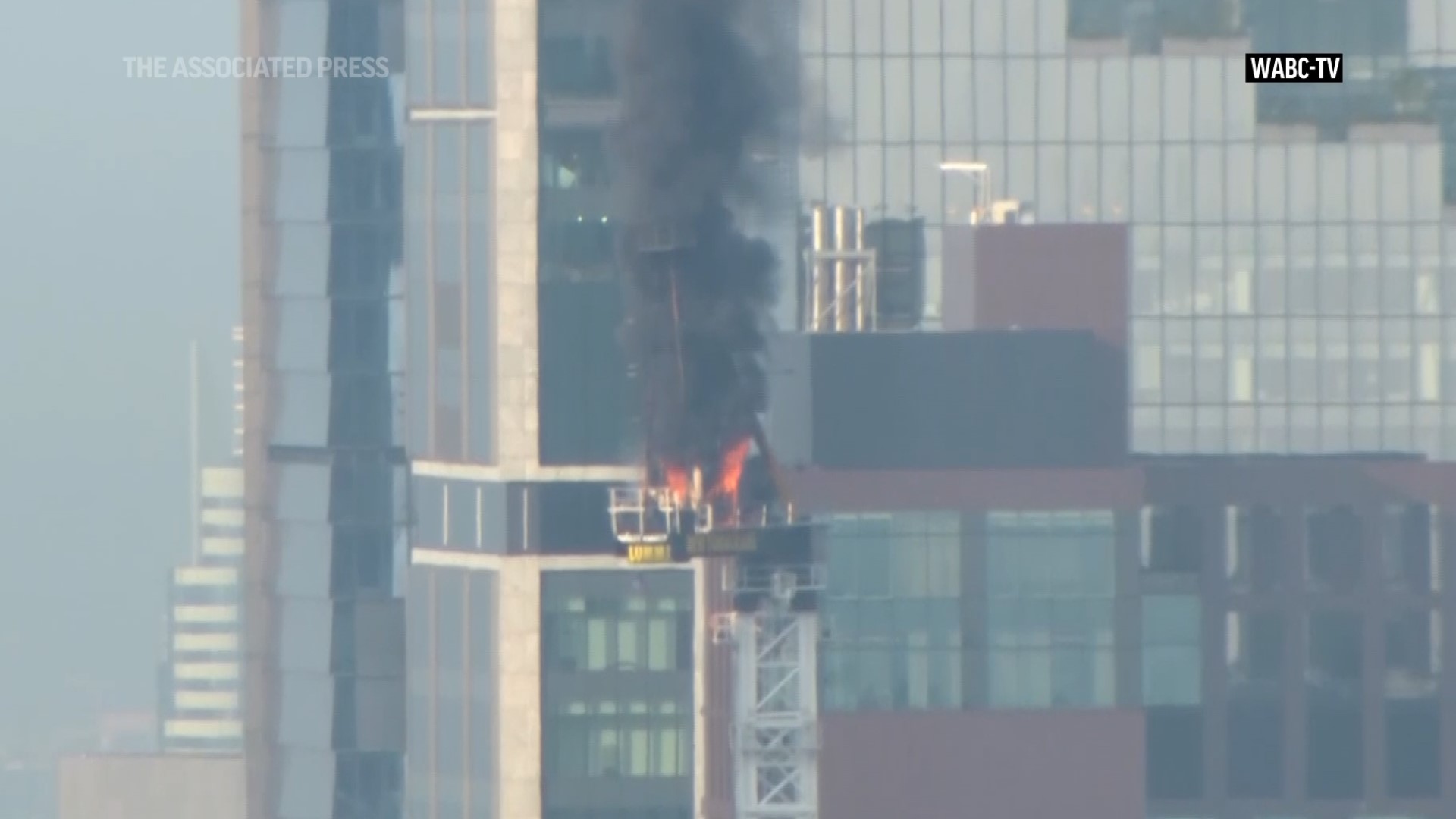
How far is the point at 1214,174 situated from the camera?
15088 cm

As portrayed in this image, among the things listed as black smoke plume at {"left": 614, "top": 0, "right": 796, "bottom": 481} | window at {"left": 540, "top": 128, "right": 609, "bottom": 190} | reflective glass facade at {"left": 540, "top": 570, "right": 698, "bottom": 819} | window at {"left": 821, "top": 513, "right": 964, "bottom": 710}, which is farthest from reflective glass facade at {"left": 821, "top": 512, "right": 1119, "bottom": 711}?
window at {"left": 540, "top": 128, "right": 609, "bottom": 190}

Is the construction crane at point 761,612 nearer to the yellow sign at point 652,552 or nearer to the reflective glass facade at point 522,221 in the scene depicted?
the yellow sign at point 652,552

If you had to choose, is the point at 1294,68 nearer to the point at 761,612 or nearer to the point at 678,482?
the point at 761,612

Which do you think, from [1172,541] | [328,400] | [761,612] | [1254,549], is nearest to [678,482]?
[761,612]

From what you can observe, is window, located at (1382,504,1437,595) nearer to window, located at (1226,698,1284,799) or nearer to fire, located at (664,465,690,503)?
window, located at (1226,698,1284,799)

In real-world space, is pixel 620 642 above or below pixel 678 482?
below

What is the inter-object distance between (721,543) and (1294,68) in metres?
55.2

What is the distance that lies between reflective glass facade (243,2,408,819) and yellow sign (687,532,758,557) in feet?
235

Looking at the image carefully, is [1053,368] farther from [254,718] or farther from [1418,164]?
[254,718]

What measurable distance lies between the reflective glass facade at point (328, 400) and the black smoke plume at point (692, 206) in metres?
63.8

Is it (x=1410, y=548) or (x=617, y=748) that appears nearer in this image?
(x=1410, y=548)

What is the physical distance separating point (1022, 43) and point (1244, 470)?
23.8m

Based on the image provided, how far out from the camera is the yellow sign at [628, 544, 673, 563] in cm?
9219

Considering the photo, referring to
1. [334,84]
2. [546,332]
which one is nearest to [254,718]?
[334,84]
